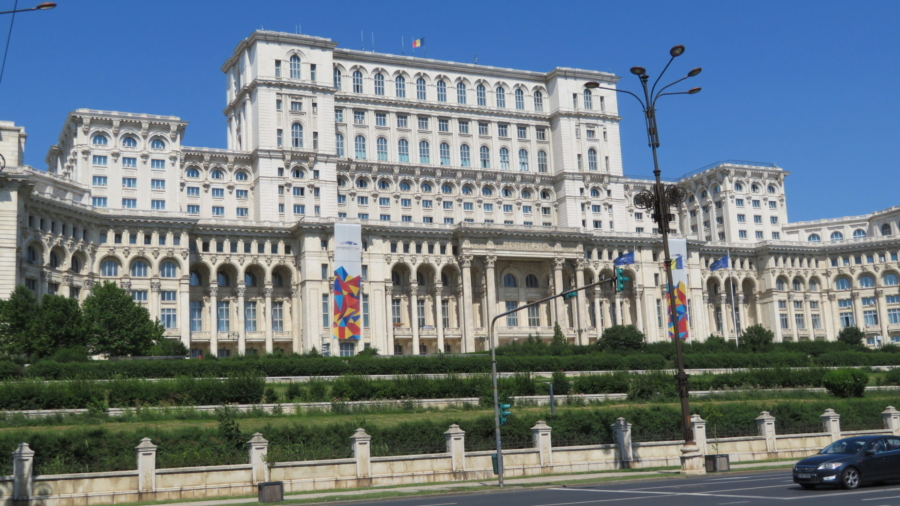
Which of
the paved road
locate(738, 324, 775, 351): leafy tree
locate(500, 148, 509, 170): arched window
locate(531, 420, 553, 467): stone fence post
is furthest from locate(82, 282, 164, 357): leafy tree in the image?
locate(738, 324, 775, 351): leafy tree

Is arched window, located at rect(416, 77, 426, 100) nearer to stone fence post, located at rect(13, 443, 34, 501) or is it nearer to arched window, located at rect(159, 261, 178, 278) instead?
arched window, located at rect(159, 261, 178, 278)

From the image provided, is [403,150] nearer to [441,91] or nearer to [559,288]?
[441,91]

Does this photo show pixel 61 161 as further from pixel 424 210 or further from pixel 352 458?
pixel 352 458

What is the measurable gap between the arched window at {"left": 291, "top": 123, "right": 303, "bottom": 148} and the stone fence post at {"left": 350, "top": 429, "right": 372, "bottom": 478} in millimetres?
73895

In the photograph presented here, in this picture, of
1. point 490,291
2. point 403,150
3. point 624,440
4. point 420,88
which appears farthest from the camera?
point 420,88

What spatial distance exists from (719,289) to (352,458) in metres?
102

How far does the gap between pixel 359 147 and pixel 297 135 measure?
9727 millimetres

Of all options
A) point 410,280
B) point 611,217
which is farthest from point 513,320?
point 611,217

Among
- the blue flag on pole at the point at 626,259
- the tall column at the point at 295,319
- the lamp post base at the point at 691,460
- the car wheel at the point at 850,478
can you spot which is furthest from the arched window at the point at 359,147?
the car wheel at the point at 850,478

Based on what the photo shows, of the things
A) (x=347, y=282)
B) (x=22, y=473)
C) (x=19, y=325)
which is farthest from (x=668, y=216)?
(x=347, y=282)

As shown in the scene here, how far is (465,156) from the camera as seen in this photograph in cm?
12181

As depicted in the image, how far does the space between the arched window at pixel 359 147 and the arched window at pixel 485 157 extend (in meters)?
16.2

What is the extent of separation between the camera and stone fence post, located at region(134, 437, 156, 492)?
1389 inches

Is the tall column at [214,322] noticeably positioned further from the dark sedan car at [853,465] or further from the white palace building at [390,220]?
the dark sedan car at [853,465]
